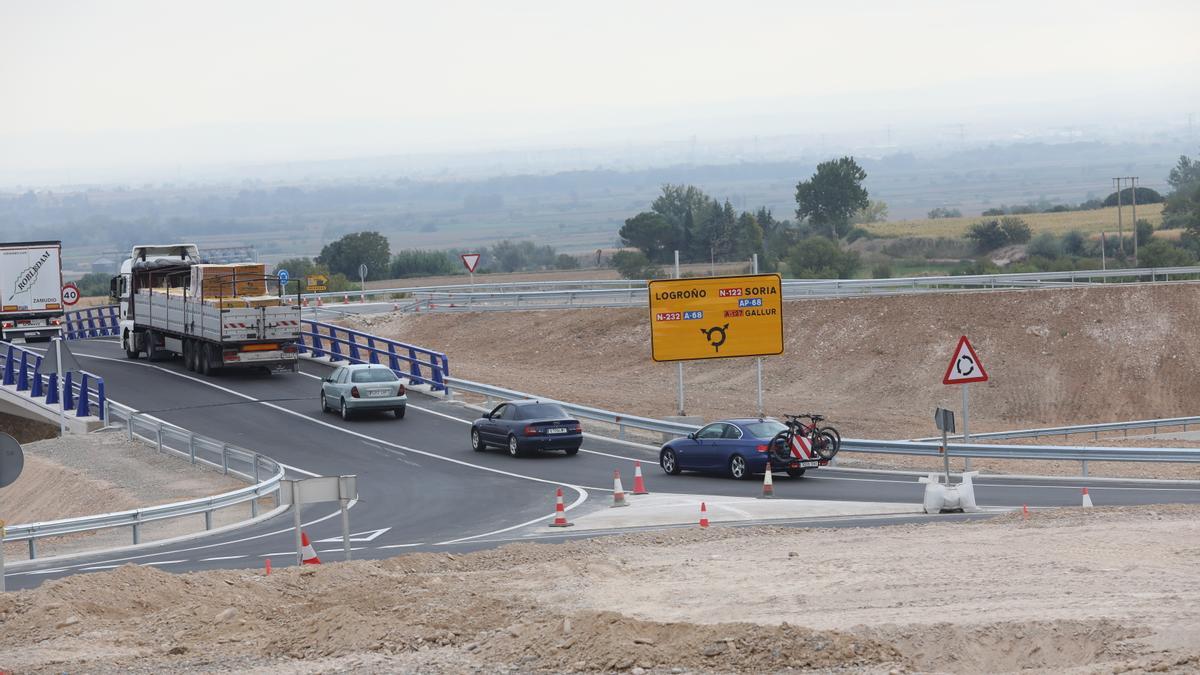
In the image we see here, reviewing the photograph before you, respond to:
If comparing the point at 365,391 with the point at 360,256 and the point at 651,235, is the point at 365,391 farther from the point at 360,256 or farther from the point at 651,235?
the point at 360,256

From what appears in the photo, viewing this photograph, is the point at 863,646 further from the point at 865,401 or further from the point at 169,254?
the point at 169,254

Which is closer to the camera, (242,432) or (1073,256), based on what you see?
(242,432)

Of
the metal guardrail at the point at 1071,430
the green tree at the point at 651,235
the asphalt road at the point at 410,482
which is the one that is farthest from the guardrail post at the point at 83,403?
the green tree at the point at 651,235

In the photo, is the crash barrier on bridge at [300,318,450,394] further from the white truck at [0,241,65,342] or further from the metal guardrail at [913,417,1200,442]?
the metal guardrail at [913,417,1200,442]

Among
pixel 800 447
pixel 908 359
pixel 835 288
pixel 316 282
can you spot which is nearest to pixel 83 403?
pixel 800 447

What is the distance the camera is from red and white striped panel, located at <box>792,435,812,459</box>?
2820 centimetres

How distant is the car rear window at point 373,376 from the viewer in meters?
36.1

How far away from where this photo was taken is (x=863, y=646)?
1223 centimetres

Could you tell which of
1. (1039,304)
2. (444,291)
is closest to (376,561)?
(1039,304)

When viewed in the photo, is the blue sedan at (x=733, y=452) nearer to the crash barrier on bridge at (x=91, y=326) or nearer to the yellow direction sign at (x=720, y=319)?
the yellow direction sign at (x=720, y=319)

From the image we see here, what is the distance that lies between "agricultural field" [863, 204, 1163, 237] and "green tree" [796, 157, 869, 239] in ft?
12.4

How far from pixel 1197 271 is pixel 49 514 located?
140 ft

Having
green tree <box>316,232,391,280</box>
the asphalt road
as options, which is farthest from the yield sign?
green tree <box>316,232,391,280</box>

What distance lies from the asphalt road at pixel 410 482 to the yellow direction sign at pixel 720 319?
11.5 feet
